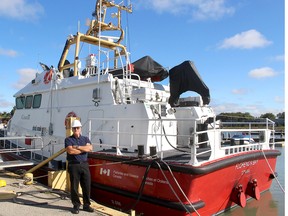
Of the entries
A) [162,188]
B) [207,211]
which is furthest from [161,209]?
[207,211]

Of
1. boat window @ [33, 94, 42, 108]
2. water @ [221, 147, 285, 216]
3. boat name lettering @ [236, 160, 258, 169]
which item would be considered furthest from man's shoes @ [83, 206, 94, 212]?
boat window @ [33, 94, 42, 108]

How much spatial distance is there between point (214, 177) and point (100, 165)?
103 inches

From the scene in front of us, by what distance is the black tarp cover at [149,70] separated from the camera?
30.0 feet

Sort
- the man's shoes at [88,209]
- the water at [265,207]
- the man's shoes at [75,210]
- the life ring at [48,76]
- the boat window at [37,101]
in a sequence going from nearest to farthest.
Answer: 1. the man's shoes at [75,210]
2. the man's shoes at [88,209]
3. the water at [265,207]
4. the life ring at [48,76]
5. the boat window at [37,101]

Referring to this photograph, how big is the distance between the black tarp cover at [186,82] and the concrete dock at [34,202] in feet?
11.7

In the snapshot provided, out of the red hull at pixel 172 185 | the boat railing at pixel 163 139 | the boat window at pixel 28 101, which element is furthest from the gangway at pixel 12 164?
the boat window at pixel 28 101

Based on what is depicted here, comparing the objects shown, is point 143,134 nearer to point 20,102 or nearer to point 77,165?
point 77,165

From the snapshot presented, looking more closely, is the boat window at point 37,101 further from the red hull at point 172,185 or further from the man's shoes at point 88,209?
the man's shoes at point 88,209

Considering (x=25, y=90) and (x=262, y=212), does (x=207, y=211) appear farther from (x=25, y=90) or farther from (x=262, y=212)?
(x=25, y=90)

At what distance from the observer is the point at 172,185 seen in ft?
17.5

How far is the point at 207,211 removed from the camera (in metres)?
5.68

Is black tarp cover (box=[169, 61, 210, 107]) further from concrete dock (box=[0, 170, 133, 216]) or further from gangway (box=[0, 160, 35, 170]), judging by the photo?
gangway (box=[0, 160, 35, 170])

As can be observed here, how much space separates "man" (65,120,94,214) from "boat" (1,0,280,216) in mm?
1021

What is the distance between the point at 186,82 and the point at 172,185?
3152 mm
